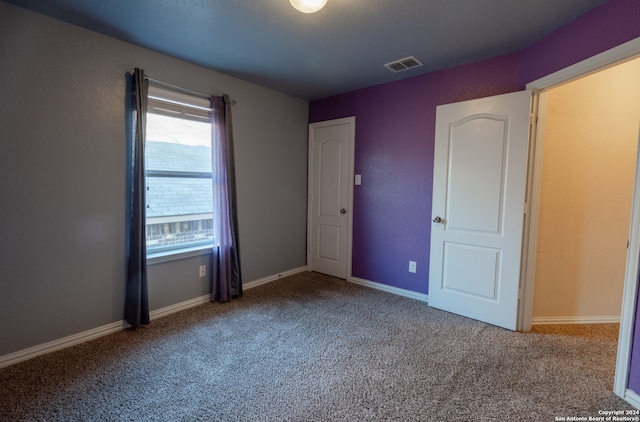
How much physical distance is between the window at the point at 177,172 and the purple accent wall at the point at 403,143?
1.73 metres

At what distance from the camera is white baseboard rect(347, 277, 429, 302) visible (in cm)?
325

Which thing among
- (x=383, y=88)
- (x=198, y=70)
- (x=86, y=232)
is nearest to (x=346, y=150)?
(x=383, y=88)

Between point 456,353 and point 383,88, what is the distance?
277 centimetres

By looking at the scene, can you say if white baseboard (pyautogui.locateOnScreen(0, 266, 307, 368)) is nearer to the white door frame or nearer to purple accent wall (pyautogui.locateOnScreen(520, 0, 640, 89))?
the white door frame

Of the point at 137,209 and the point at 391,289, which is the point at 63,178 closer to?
the point at 137,209

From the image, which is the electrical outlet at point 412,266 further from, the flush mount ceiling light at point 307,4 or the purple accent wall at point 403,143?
the flush mount ceiling light at point 307,4

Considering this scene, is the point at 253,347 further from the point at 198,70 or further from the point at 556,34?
the point at 556,34

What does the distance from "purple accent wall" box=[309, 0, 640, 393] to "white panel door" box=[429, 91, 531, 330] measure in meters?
0.22

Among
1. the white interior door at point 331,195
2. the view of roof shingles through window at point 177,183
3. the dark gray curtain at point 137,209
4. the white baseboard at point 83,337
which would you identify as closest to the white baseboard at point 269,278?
the white interior door at point 331,195

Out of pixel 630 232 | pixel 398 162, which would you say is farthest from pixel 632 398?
pixel 398 162

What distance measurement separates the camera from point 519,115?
2441 mm

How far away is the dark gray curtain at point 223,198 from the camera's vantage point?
3.04m

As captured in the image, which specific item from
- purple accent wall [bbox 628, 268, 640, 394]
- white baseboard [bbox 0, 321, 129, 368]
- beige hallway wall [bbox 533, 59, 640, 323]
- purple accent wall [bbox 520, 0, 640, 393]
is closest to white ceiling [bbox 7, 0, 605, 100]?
purple accent wall [bbox 520, 0, 640, 393]

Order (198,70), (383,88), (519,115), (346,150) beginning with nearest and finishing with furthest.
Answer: (519,115) → (198,70) → (383,88) → (346,150)
